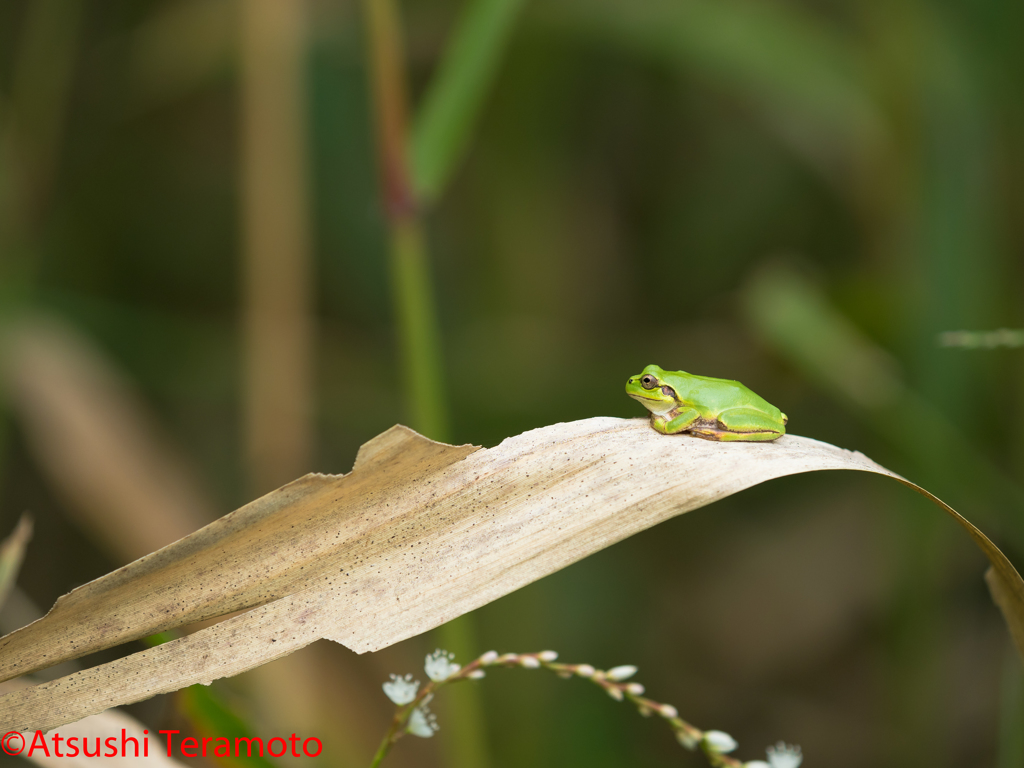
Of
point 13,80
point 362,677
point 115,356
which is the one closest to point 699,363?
point 362,677

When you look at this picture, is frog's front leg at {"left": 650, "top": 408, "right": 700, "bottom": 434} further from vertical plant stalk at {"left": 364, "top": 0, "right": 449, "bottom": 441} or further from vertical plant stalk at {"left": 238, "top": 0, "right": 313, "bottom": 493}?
vertical plant stalk at {"left": 238, "top": 0, "right": 313, "bottom": 493}

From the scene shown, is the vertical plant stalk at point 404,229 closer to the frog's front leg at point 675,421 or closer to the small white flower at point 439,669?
the frog's front leg at point 675,421

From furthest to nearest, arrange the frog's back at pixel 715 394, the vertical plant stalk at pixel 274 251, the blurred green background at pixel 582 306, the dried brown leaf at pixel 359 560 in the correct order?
the vertical plant stalk at pixel 274 251, the blurred green background at pixel 582 306, the frog's back at pixel 715 394, the dried brown leaf at pixel 359 560

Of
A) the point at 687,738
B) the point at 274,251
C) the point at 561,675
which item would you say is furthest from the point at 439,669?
the point at 274,251

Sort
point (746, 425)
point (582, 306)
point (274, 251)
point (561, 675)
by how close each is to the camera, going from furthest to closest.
Answer: point (582, 306) → point (274, 251) → point (746, 425) → point (561, 675)

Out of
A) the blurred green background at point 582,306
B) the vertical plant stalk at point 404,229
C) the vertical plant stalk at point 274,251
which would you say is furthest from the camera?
the vertical plant stalk at point 274,251

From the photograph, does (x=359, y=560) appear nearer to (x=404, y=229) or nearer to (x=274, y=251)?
(x=404, y=229)

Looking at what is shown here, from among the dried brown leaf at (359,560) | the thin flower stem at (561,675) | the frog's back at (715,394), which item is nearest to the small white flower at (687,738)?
the thin flower stem at (561,675)

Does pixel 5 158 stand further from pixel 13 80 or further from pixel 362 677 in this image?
pixel 362 677
